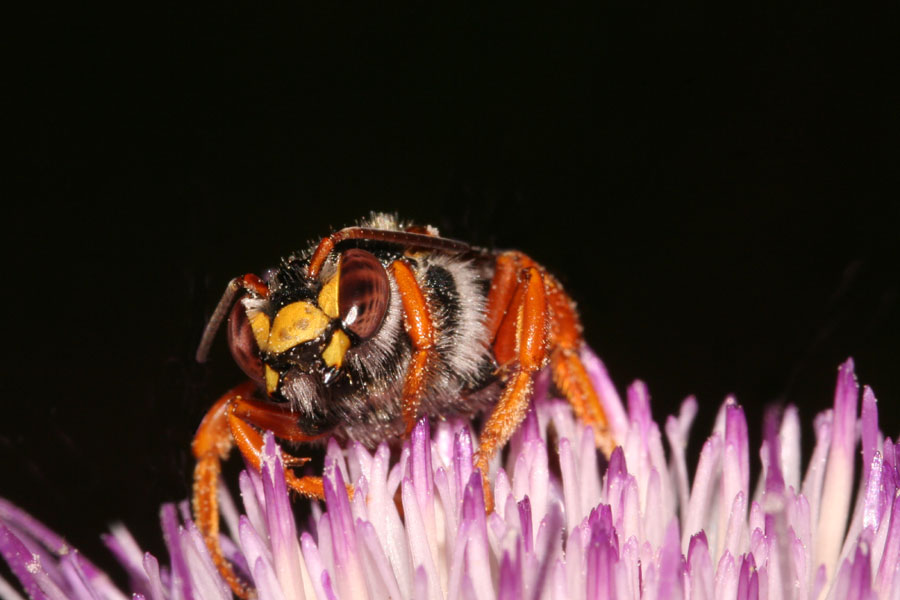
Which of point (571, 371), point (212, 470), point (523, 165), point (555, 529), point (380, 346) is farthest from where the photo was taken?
point (523, 165)

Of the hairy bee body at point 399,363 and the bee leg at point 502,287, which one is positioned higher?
the bee leg at point 502,287

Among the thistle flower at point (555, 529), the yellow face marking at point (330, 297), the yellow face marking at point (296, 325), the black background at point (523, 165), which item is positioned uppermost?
the black background at point (523, 165)

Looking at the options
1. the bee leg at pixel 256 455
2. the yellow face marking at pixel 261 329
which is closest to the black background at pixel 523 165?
the bee leg at pixel 256 455

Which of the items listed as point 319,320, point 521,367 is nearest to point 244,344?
point 319,320

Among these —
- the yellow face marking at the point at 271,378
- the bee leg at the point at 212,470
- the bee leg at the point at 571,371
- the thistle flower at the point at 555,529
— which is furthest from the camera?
the bee leg at the point at 571,371

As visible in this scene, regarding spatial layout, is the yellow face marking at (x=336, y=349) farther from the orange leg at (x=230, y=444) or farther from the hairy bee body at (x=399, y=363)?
the orange leg at (x=230, y=444)

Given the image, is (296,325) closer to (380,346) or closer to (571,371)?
(380,346)

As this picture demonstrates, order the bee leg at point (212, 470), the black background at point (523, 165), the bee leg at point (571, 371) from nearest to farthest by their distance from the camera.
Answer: the bee leg at point (212, 470)
the bee leg at point (571, 371)
the black background at point (523, 165)
